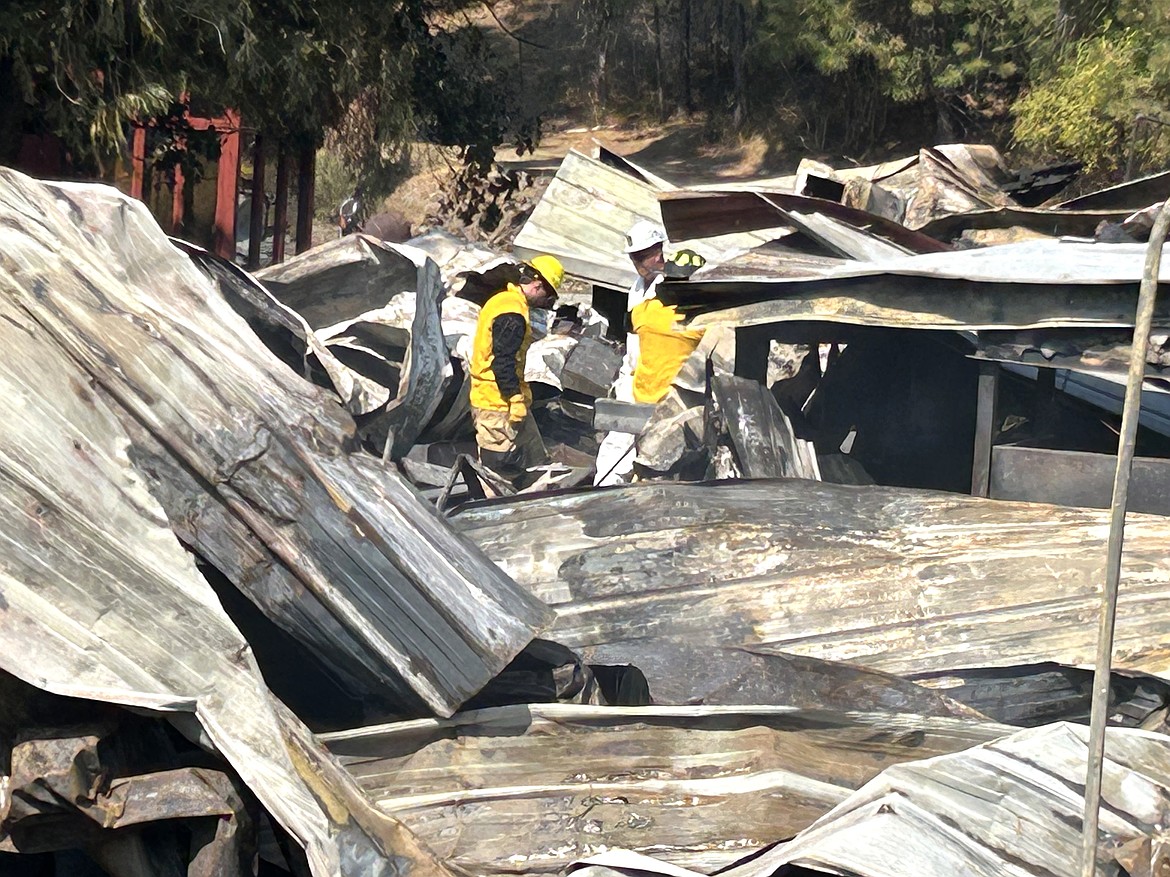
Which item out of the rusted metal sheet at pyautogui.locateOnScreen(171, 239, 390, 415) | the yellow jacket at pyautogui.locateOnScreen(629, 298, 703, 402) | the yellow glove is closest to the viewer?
the rusted metal sheet at pyautogui.locateOnScreen(171, 239, 390, 415)

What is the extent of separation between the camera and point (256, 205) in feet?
34.8

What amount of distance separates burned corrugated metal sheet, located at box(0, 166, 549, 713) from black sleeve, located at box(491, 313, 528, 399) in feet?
9.71

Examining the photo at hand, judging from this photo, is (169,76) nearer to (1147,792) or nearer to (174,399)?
(174,399)

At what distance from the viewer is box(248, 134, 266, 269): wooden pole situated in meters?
10.5

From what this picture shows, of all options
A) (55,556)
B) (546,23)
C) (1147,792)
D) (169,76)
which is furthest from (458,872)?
(546,23)

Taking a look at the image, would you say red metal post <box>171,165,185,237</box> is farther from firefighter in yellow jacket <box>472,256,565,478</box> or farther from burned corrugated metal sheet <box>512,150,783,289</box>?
firefighter in yellow jacket <box>472,256,565,478</box>

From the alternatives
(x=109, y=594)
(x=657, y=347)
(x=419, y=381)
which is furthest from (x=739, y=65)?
(x=109, y=594)

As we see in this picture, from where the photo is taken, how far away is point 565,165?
9.98 m

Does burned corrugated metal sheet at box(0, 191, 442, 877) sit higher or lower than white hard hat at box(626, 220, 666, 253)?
lower

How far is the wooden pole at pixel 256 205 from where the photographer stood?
34.6 feet

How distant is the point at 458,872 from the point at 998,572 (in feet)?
7.11

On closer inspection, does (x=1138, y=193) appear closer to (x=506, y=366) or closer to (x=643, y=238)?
(x=643, y=238)

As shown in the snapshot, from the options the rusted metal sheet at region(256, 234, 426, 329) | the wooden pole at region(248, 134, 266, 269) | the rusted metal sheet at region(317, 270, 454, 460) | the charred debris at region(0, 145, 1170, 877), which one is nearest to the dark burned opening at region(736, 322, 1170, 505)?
the charred debris at region(0, 145, 1170, 877)

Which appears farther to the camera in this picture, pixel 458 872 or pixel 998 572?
pixel 998 572
